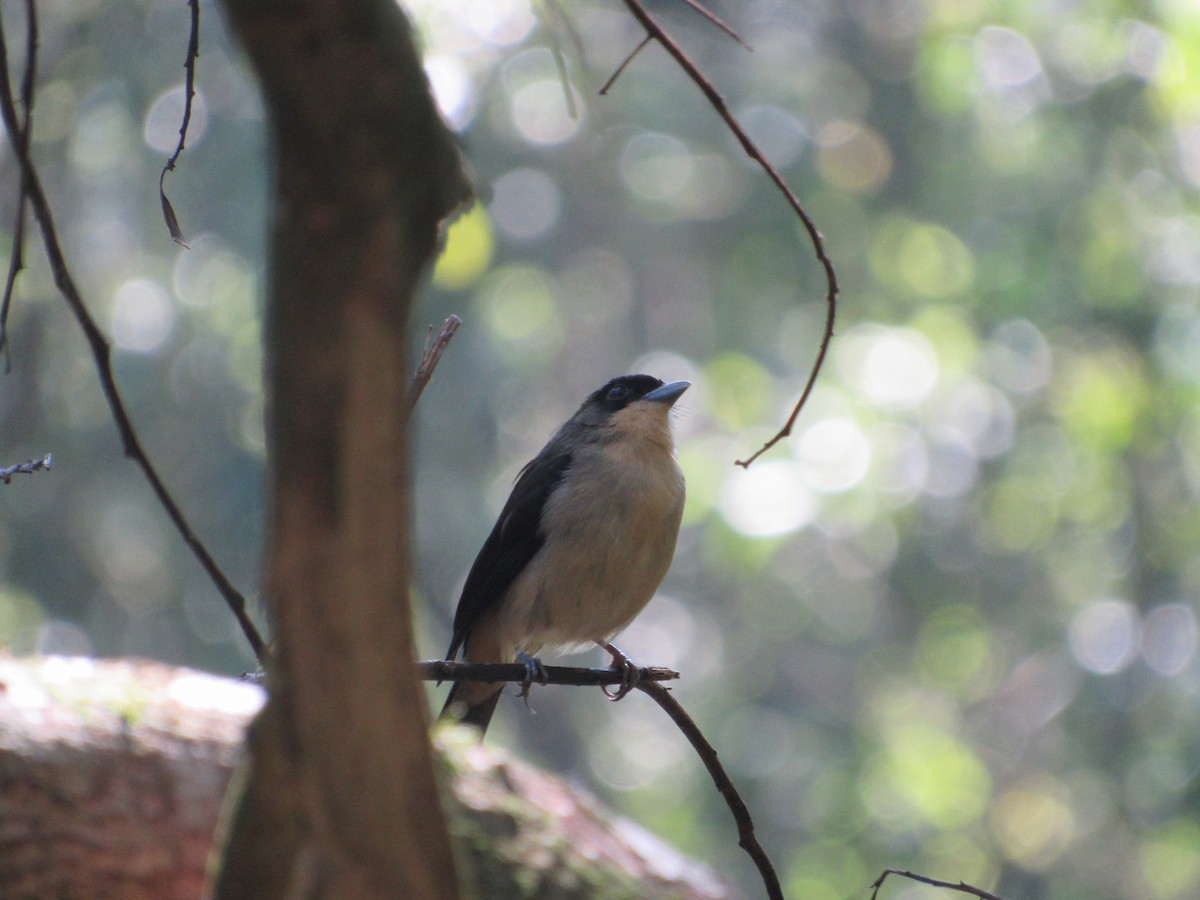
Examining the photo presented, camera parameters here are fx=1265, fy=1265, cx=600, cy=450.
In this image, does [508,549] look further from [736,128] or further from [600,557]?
[736,128]

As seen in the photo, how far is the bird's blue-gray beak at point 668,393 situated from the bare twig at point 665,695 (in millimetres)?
2137

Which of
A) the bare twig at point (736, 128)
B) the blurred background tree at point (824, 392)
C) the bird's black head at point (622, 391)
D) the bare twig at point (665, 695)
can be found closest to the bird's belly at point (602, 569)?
the bird's black head at point (622, 391)

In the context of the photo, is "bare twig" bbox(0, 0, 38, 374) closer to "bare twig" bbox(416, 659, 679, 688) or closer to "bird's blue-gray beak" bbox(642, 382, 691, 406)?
"bare twig" bbox(416, 659, 679, 688)

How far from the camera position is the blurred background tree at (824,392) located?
1323 centimetres

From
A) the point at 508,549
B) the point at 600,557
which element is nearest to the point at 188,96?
the point at 600,557

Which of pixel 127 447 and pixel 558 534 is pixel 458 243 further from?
pixel 558 534

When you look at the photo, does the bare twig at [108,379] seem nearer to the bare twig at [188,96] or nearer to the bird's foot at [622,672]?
the bare twig at [188,96]

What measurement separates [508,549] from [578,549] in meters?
0.46

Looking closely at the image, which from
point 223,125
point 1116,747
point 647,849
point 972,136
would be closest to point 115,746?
point 647,849

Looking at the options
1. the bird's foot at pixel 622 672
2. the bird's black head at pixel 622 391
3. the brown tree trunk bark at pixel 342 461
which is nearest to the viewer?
the brown tree trunk bark at pixel 342 461

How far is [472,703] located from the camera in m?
5.11

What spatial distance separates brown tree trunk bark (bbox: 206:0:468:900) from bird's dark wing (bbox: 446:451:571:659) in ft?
12.0

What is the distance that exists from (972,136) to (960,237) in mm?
1561

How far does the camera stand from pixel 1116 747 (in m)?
12.4
